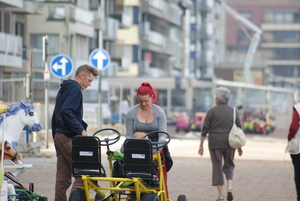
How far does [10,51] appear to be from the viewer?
39.2 m

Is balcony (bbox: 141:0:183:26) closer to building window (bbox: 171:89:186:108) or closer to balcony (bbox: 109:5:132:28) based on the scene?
balcony (bbox: 109:5:132:28)

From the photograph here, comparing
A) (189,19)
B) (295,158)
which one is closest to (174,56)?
(189,19)

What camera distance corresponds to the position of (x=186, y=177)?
1662 cm

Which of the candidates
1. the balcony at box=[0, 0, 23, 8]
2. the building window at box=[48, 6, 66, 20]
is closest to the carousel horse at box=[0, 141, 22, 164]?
the balcony at box=[0, 0, 23, 8]

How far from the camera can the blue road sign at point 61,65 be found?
76.5 feet

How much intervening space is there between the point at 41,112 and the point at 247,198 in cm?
1770

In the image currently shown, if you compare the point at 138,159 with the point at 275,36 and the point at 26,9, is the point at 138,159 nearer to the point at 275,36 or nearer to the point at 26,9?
the point at 26,9

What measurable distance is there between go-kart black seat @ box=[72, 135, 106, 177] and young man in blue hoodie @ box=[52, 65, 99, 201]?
52 centimetres

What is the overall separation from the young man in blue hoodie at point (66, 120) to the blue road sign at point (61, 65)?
13.8 meters

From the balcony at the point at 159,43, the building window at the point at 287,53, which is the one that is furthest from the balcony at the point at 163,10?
the building window at the point at 287,53

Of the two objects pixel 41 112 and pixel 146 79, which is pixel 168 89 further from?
pixel 41 112

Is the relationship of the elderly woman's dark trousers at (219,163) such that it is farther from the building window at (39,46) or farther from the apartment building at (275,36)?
the apartment building at (275,36)

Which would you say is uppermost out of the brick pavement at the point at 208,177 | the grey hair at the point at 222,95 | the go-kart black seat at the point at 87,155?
the grey hair at the point at 222,95

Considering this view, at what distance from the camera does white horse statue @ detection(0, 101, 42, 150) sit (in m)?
12.3
